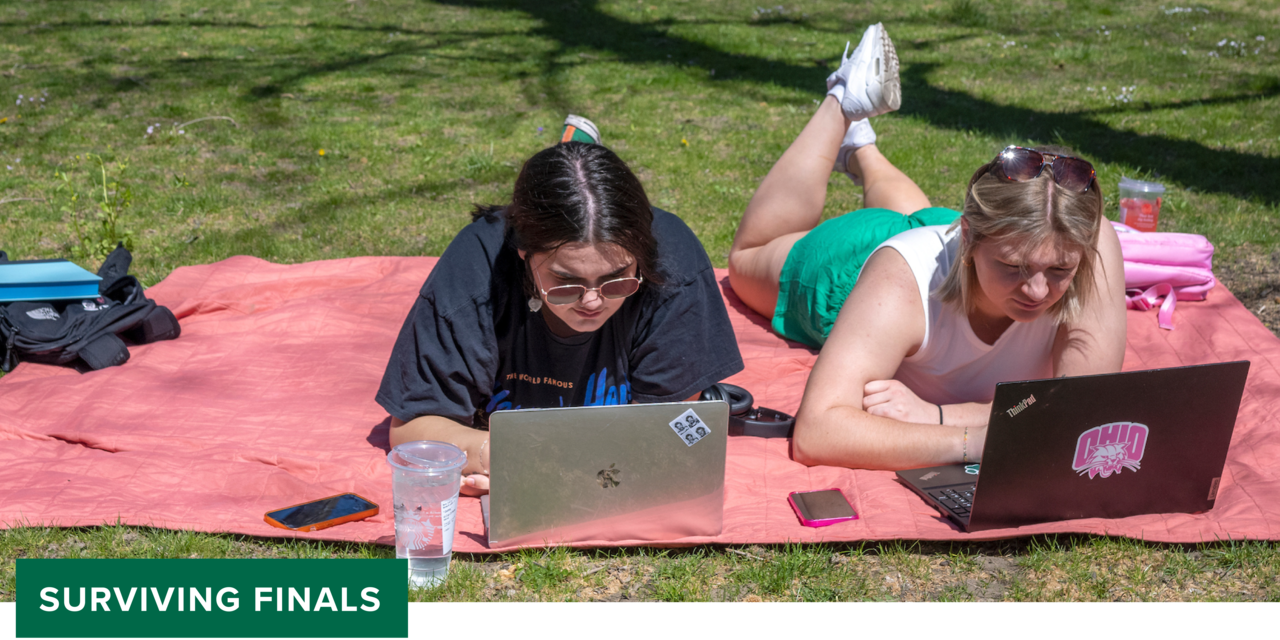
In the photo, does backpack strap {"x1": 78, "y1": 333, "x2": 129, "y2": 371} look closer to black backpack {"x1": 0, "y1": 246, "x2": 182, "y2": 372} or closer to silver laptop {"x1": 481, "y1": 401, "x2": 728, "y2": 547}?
black backpack {"x1": 0, "y1": 246, "x2": 182, "y2": 372}

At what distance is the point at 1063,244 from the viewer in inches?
101

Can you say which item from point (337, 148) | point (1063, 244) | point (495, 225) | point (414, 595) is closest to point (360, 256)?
point (337, 148)

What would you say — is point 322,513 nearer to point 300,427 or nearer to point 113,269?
point 300,427

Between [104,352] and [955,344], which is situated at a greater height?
[955,344]

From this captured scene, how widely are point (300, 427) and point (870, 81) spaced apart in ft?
8.62

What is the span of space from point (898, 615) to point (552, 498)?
85cm

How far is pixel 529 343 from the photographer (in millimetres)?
2775

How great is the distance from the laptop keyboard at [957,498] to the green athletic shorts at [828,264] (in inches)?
40.1

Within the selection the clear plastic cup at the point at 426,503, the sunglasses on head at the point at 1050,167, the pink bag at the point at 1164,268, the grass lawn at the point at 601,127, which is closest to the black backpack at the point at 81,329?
the grass lawn at the point at 601,127

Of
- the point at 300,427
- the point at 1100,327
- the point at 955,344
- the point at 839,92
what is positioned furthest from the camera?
the point at 839,92

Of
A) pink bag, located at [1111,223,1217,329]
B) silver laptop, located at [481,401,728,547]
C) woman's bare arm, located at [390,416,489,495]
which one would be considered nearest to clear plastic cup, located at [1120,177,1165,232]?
pink bag, located at [1111,223,1217,329]

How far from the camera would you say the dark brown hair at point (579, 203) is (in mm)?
2354

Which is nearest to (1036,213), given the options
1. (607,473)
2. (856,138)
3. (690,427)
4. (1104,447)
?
(1104,447)

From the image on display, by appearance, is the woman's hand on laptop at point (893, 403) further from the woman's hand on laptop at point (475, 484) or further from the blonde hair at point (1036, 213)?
the woman's hand on laptop at point (475, 484)
